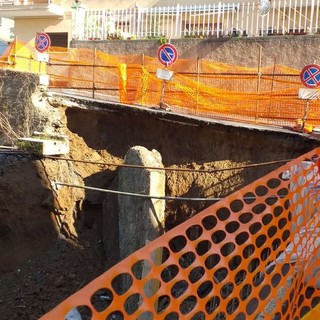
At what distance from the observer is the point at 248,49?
41.7 ft

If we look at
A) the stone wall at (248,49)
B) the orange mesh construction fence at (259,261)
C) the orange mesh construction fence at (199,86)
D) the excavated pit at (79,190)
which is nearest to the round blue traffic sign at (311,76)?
the orange mesh construction fence at (199,86)

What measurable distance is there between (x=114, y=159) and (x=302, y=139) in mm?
4557

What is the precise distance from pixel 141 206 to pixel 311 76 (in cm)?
423

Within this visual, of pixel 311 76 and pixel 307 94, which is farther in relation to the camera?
pixel 311 76

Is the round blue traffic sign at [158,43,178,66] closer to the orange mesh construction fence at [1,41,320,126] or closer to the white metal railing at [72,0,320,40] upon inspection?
the orange mesh construction fence at [1,41,320,126]

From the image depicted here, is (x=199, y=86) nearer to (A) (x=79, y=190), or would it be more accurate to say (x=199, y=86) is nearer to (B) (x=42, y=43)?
(A) (x=79, y=190)

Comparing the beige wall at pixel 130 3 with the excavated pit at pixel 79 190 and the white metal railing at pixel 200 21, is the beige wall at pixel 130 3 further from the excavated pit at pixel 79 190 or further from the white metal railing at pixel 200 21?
the excavated pit at pixel 79 190

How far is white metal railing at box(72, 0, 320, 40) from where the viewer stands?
44.8 ft

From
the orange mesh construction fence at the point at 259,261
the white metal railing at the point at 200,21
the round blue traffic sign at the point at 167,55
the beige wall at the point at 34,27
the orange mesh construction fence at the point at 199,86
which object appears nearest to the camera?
the orange mesh construction fence at the point at 259,261

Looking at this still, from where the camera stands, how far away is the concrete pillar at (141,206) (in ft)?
27.3

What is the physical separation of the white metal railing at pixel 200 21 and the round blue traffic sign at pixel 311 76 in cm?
450

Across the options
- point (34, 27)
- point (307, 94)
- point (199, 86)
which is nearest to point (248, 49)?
point (199, 86)

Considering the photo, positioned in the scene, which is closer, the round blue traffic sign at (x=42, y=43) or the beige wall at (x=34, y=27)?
the round blue traffic sign at (x=42, y=43)

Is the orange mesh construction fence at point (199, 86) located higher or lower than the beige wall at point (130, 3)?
lower
